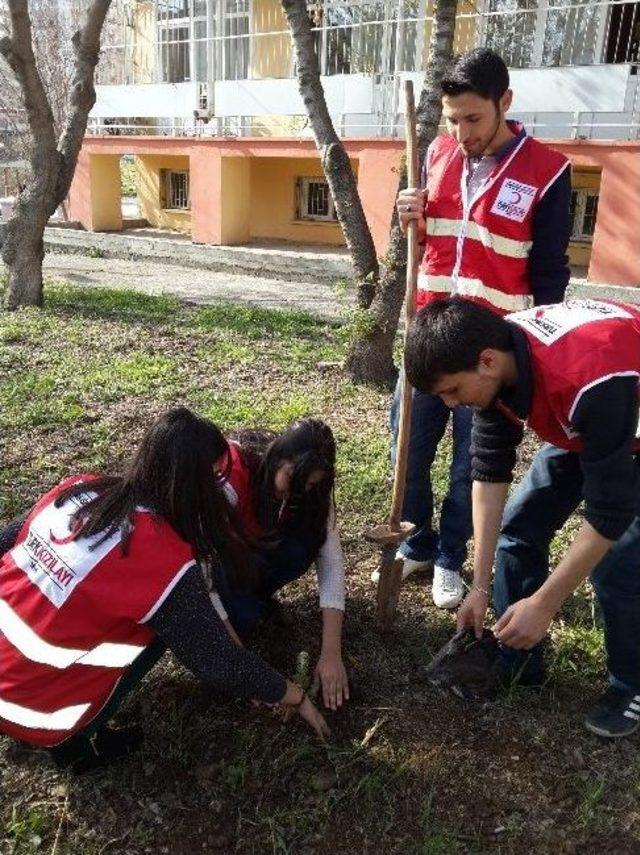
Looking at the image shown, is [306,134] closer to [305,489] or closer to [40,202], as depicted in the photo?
[40,202]

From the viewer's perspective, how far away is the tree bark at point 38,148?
6.83 meters

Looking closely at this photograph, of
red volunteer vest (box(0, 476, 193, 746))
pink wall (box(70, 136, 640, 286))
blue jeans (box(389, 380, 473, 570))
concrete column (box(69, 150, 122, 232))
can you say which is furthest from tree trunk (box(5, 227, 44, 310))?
concrete column (box(69, 150, 122, 232))

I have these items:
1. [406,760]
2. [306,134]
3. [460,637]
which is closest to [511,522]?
[460,637]

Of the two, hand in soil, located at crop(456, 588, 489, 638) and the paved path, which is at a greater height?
hand in soil, located at crop(456, 588, 489, 638)

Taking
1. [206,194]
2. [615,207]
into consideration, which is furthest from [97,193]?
[615,207]

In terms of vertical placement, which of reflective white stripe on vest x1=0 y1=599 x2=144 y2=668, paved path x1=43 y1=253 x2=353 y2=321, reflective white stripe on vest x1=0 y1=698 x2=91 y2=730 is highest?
reflective white stripe on vest x1=0 y1=599 x2=144 y2=668

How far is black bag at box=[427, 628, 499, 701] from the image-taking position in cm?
220

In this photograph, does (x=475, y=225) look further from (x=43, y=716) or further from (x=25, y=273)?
(x=25, y=273)

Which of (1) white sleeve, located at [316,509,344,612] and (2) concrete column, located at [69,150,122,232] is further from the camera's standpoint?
(2) concrete column, located at [69,150,122,232]

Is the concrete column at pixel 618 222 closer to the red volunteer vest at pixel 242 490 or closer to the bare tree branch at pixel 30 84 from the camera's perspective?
the bare tree branch at pixel 30 84

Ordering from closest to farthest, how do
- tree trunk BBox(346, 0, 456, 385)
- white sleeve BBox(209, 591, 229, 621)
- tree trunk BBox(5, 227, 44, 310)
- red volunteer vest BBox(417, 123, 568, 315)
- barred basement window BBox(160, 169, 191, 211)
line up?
white sleeve BBox(209, 591, 229, 621) < red volunteer vest BBox(417, 123, 568, 315) < tree trunk BBox(346, 0, 456, 385) < tree trunk BBox(5, 227, 44, 310) < barred basement window BBox(160, 169, 191, 211)

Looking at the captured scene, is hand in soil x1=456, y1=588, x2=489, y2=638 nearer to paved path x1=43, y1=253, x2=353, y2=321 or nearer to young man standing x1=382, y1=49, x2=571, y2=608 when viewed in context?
young man standing x1=382, y1=49, x2=571, y2=608

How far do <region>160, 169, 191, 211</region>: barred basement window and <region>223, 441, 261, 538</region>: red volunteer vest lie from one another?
41.2ft

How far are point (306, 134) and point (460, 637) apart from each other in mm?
9824
